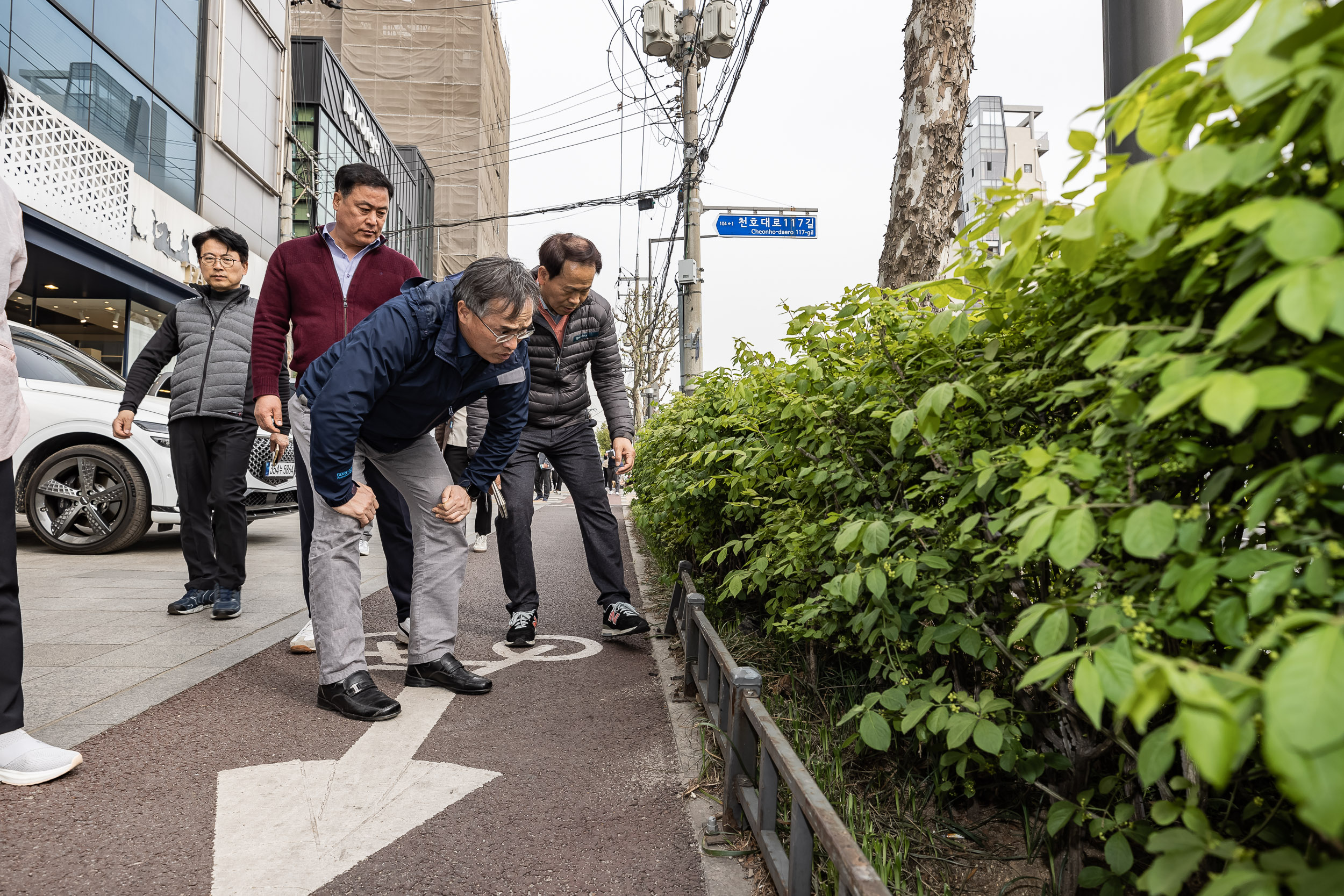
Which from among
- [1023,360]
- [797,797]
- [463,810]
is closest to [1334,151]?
[1023,360]

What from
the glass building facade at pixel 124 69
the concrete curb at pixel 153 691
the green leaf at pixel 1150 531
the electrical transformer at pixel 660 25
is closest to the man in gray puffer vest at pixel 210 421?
the concrete curb at pixel 153 691

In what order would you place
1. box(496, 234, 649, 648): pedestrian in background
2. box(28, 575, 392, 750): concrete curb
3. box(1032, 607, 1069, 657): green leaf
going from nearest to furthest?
1. box(1032, 607, 1069, 657): green leaf
2. box(28, 575, 392, 750): concrete curb
3. box(496, 234, 649, 648): pedestrian in background

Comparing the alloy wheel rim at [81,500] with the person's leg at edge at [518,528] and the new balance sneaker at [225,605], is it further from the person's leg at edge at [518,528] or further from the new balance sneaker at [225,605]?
→ the person's leg at edge at [518,528]

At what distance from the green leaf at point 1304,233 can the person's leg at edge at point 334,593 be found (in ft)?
9.39

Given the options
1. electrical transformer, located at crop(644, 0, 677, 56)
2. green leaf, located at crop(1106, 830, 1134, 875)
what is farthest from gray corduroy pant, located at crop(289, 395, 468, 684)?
electrical transformer, located at crop(644, 0, 677, 56)

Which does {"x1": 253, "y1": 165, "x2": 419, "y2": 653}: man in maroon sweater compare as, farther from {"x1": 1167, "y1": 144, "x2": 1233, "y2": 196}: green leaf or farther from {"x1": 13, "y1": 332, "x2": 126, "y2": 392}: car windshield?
{"x1": 13, "y1": 332, "x2": 126, "y2": 392}: car windshield

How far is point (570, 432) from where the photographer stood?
4.27 m

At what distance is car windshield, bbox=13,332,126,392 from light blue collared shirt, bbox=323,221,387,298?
384 cm

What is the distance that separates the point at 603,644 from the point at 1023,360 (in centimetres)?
316

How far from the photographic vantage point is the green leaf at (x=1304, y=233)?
0.68m

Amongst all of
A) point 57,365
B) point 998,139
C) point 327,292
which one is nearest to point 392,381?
point 327,292

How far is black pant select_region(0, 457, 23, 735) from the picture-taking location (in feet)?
7.37

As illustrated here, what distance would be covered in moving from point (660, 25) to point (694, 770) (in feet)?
40.8

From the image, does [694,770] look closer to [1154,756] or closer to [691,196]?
[1154,756]
